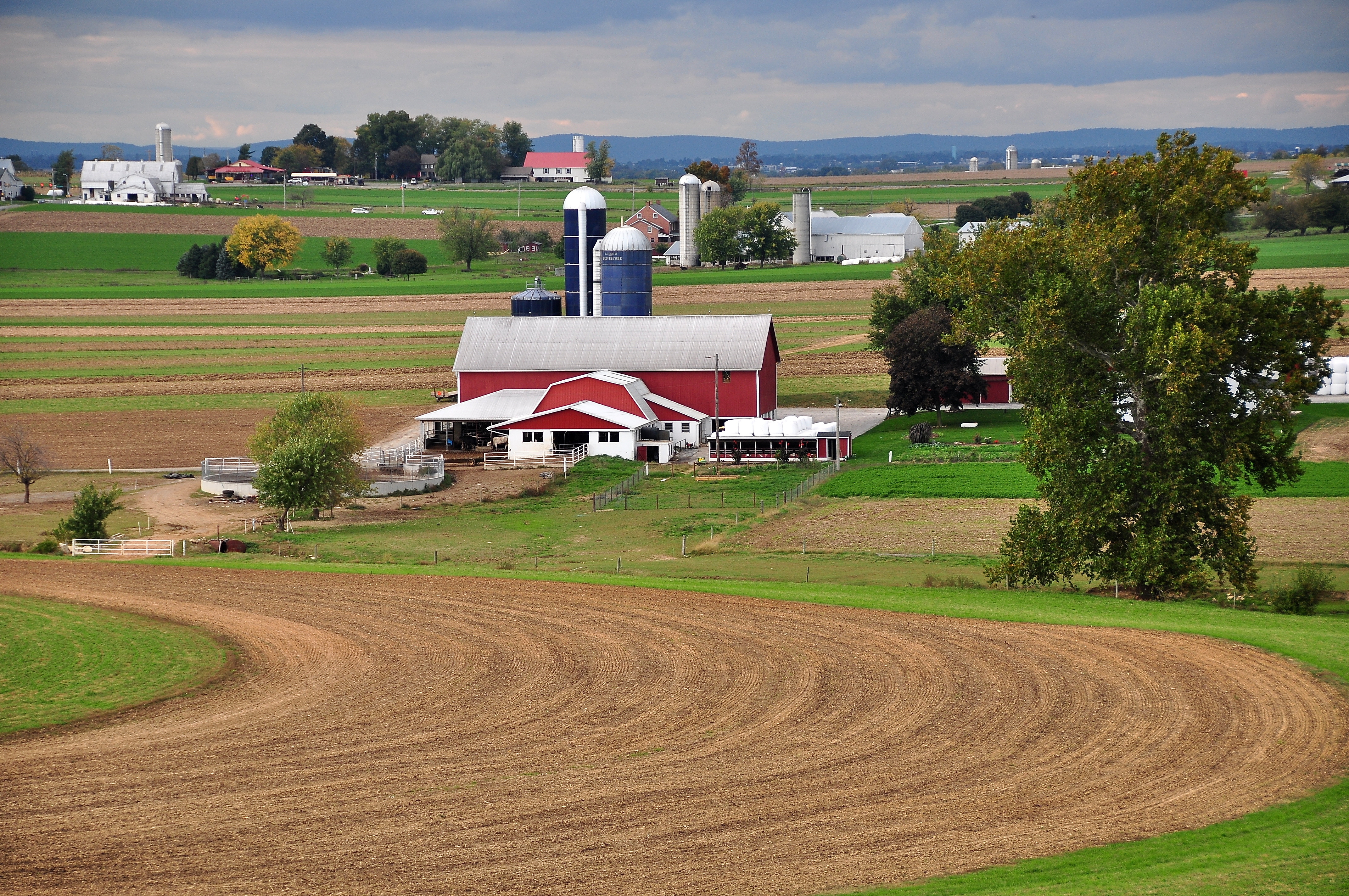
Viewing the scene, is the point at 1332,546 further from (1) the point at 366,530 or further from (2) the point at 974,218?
(2) the point at 974,218

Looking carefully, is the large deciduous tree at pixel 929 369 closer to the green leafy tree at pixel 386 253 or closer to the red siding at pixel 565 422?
the red siding at pixel 565 422

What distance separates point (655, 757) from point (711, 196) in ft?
476

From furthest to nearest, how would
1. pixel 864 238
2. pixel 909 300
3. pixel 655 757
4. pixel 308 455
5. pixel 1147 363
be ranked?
pixel 864 238 → pixel 909 300 → pixel 308 455 → pixel 1147 363 → pixel 655 757

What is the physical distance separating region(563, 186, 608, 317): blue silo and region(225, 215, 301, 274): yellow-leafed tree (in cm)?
6998

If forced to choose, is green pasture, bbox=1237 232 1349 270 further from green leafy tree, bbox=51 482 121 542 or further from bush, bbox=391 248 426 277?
green leafy tree, bbox=51 482 121 542

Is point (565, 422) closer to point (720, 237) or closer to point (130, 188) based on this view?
point (720, 237)

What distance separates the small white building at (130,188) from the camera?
187250 millimetres

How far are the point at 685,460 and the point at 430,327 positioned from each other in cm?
4580

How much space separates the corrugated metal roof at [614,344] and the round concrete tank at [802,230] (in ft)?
271

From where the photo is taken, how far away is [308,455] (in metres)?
46.0

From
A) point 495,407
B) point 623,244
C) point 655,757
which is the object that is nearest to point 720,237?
point 623,244

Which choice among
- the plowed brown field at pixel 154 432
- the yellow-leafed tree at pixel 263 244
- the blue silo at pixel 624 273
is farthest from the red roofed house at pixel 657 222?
the plowed brown field at pixel 154 432

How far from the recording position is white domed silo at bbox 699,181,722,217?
161000 millimetres

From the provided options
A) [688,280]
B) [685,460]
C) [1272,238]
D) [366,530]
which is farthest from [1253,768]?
[1272,238]
